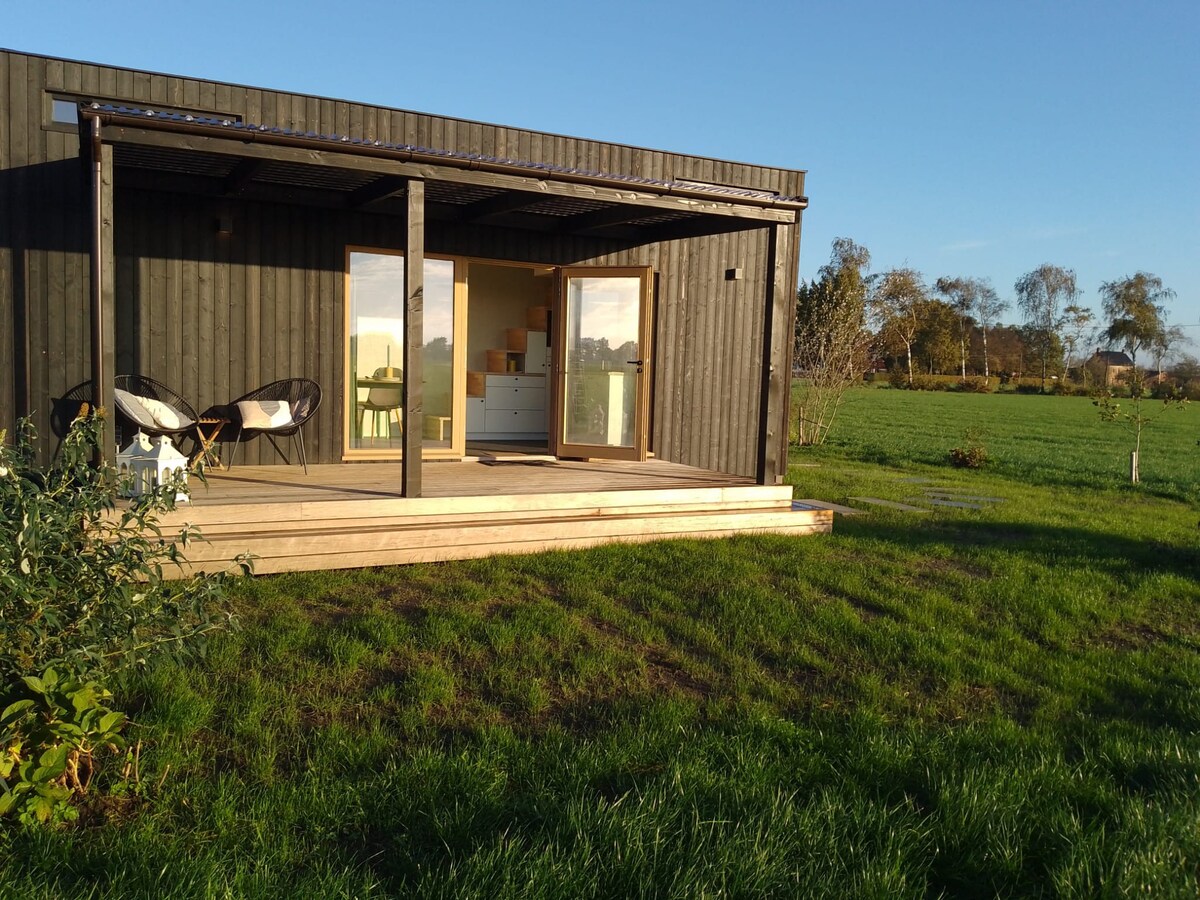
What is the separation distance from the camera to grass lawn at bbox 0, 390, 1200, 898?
8.13ft

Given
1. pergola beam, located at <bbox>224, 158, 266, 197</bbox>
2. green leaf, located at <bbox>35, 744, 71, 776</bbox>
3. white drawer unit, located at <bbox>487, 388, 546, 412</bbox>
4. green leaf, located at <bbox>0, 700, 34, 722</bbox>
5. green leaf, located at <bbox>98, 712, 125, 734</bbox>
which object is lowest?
green leaf, located at <bbox>35, 744, 71, 776</bbox>

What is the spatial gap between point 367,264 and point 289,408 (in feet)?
4.88

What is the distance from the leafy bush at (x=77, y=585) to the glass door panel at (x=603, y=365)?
19.5 ft

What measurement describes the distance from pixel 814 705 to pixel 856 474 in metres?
8.49

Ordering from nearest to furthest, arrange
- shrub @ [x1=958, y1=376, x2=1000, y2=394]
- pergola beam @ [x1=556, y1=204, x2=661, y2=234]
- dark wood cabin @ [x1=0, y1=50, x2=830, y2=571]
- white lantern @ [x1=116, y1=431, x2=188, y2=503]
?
white lantern @ [x1=116, y1=431, x2=188, y2=503], dark wood cabin @ [x1=0, y1=50, x2=830, y2=571], pergola beam @ [x1=556, y1=204, x2=661, y2=234], shrub @ [x1=958, y1=376, x2=1000, y2=394]

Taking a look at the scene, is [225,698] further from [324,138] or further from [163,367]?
[163,367]

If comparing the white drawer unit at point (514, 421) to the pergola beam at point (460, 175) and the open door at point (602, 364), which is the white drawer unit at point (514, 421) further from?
the pergola beam at point (460, 175)

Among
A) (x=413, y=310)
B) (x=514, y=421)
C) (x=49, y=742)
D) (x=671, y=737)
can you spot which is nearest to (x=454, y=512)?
(x=413, y=310)

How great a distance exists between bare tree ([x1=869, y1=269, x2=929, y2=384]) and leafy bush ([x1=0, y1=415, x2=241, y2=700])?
17595 millimetres

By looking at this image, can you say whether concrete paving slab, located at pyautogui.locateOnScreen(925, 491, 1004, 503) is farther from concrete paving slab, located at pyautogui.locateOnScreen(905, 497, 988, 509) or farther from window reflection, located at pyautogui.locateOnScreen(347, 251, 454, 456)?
window reflection, located at pyautogui.locateOnScreen(347, 251, 454, 456)

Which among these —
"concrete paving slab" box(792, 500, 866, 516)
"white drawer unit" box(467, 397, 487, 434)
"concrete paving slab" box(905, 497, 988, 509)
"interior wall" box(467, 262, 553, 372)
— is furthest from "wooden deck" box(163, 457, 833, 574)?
"interior wall" box(467, 262, 553, 372)

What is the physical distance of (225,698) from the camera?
3.61 metres

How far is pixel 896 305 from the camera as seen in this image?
3309cm

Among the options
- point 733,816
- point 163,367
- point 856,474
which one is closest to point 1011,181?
point 856,474
